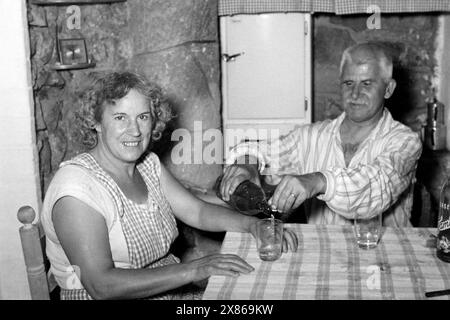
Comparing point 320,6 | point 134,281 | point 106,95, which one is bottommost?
point 134,281

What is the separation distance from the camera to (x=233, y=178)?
1894 mm

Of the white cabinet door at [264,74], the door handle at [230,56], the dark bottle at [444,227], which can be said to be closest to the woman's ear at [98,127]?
the dark bottle at [444,227]

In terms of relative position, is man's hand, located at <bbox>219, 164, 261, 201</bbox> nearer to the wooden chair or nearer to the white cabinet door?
the wooden chair

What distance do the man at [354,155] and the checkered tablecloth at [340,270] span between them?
0.48 ft

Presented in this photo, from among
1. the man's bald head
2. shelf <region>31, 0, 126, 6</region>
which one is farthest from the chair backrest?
the man's bald head

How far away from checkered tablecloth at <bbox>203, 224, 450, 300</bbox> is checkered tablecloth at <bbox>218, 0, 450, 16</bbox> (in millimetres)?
1987

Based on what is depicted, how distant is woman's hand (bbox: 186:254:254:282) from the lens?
1.42 m

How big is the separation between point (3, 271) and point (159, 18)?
1311mm

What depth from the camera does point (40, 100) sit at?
2.31 meters

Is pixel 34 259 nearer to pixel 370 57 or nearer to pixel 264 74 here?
pixel 370 57

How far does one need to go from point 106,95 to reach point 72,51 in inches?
35.8

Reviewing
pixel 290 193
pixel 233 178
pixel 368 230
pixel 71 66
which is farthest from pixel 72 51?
pixel 368 230
